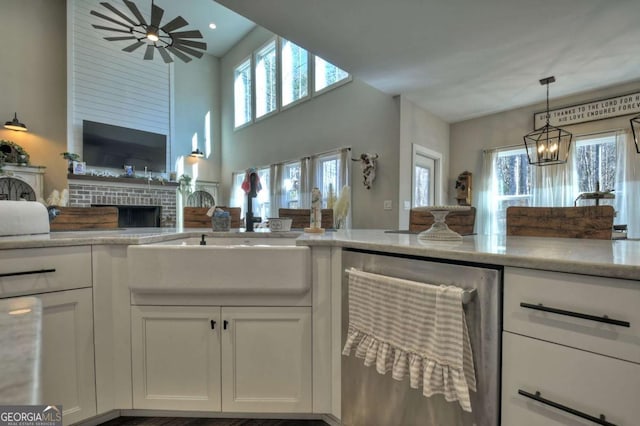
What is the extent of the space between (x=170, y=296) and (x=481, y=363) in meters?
1.27

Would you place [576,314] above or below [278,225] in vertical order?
below

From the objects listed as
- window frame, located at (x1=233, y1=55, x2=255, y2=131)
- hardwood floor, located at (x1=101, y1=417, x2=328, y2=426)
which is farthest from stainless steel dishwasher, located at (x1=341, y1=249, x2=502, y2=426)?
window frame, located at (x1=233, y1=55, x2=255, y2=131)

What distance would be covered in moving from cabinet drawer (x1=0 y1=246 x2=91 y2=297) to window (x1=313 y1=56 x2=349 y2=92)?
4658mm

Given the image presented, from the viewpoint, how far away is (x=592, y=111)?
3711 millimetres

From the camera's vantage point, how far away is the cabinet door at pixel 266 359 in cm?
139

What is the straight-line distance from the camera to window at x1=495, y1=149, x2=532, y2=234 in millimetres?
4254

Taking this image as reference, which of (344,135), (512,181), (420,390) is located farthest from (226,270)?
(512,181)

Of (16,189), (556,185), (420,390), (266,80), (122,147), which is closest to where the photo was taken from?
(420,390)

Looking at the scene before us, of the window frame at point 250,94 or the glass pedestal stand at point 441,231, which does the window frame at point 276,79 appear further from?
the glass pedestal stand at point 441,231

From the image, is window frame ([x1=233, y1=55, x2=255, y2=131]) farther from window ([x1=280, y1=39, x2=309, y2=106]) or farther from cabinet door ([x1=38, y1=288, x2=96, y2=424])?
cabinet door ([x1=38, y1=288, x2=96, y2=424])

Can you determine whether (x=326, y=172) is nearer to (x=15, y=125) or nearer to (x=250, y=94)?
(x=250, y=94)

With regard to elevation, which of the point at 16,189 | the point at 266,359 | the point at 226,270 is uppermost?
the point at 16,189

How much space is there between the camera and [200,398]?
141cm

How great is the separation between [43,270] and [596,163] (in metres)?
5.32
